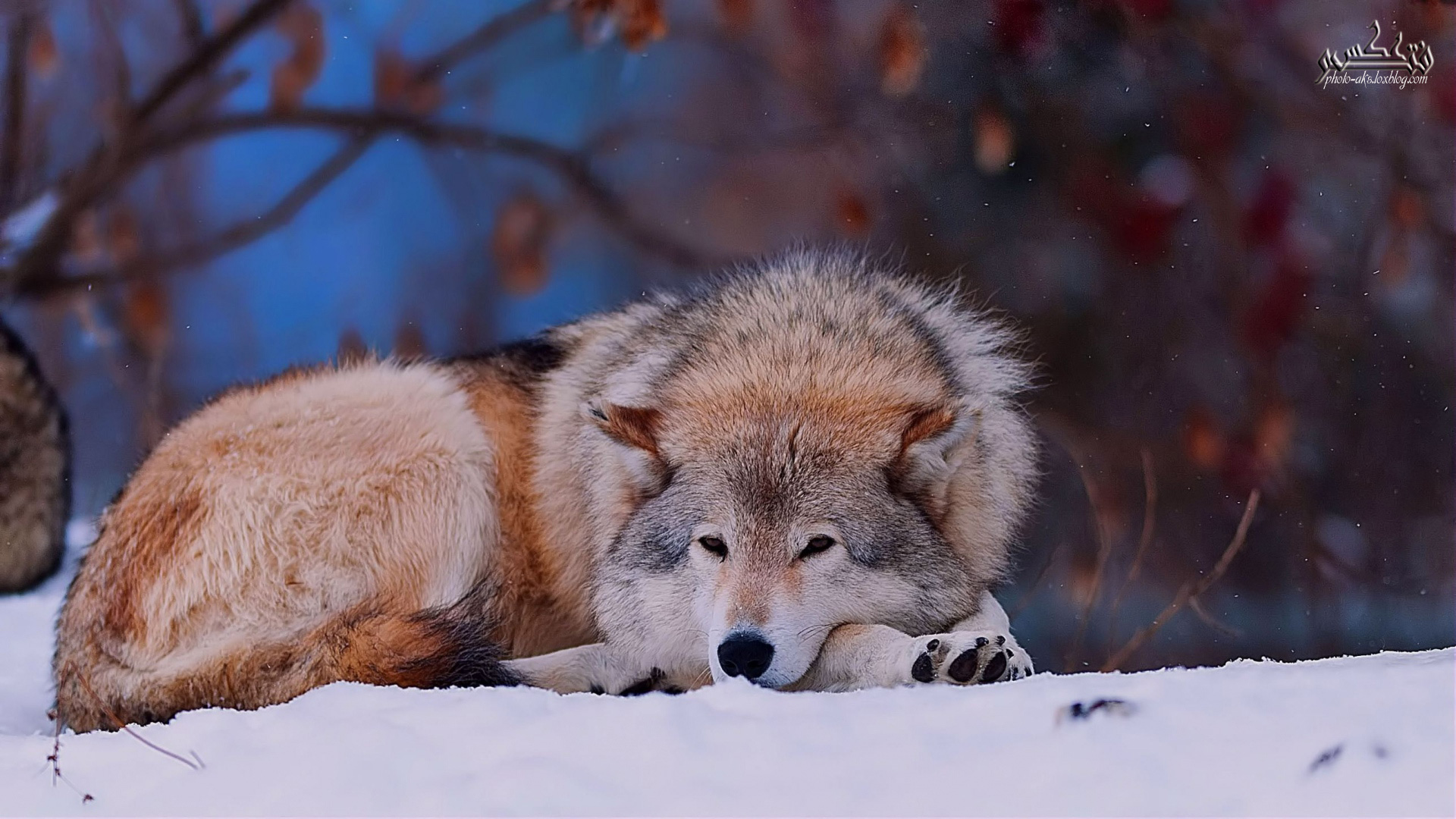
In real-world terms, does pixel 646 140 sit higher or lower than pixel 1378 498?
higher

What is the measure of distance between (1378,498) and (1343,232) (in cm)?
182

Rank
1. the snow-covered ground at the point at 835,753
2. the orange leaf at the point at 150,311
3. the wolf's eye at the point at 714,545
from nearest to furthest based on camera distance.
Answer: the snow-covered ground at the point at 835,753 → the wolf's eye at the point at 714,545 → the orange leaf at the point at 150,311

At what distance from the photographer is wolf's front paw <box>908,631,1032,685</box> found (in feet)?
9.86

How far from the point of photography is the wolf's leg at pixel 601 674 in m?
3.65

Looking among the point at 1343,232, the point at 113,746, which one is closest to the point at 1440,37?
the point at 1343,232

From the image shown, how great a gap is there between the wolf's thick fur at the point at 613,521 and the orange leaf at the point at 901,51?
331 cm

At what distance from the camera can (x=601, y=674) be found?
3.73m

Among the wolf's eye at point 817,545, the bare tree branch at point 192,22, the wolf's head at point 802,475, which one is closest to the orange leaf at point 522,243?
the bare tree branch at point 192,22

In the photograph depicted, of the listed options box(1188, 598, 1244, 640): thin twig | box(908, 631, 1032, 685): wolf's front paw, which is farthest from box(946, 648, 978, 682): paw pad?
box(1188, 598, 1244, 640): thin twig

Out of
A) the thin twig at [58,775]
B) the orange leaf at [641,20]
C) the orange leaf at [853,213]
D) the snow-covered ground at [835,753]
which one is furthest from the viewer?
the orange leaf at [853,213]

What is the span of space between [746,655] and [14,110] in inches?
292

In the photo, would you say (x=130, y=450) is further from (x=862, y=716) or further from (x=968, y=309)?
(x=862, y=716)

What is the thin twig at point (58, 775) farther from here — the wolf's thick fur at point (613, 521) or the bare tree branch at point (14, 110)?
the bare tree branch at point (14, 110)

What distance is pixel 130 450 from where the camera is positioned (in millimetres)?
8453
